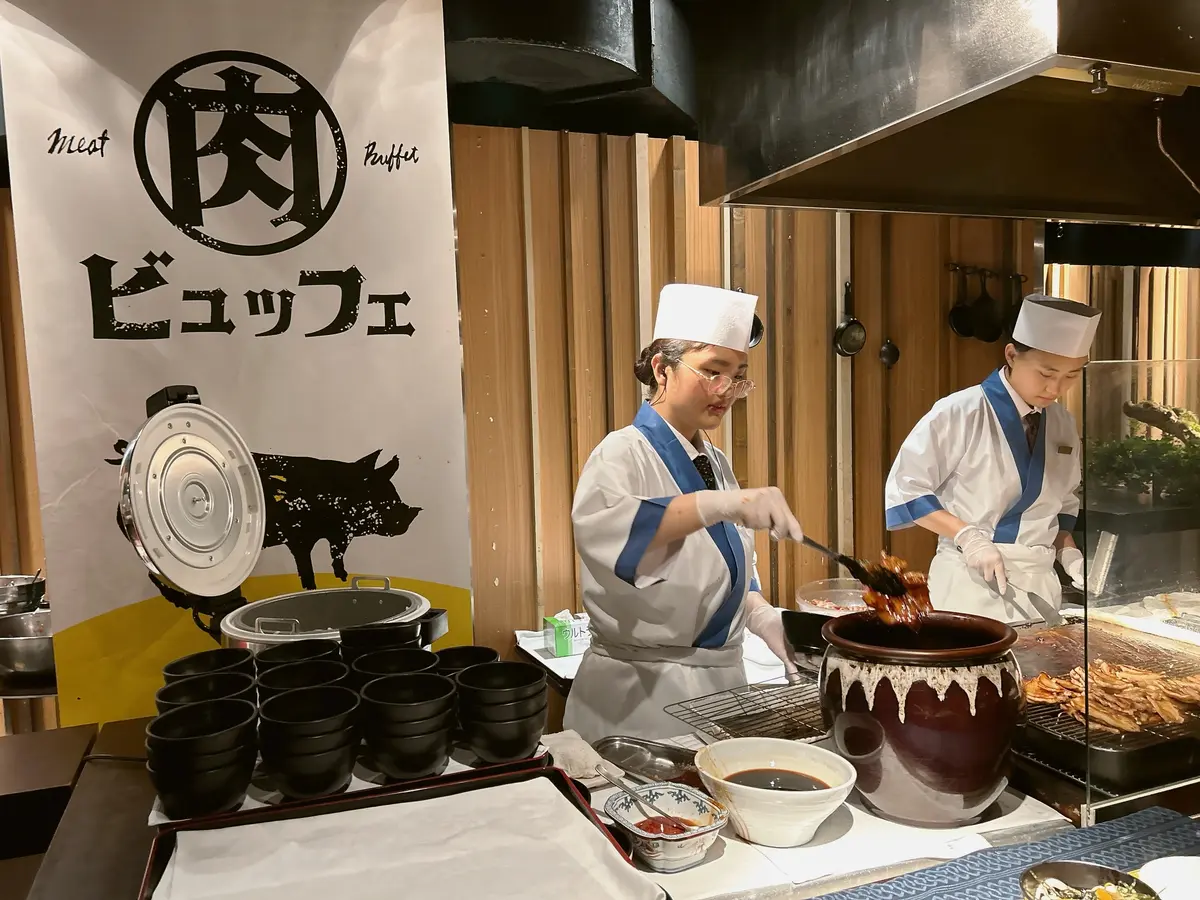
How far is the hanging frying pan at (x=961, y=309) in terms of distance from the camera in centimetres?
400

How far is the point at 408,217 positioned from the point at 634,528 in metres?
0.99

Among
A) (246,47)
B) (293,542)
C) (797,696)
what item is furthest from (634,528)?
(246,47)

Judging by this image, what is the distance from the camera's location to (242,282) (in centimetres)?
211

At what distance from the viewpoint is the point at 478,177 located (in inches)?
122

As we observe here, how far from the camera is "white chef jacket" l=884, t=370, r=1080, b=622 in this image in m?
3.28

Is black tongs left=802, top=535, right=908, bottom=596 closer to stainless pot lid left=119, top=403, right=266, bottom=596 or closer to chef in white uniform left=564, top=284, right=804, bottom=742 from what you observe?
chef in white uniform left=564, top=284, right=804, bottom=742

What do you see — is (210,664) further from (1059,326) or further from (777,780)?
(1059,326)

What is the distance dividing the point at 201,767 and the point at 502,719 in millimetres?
395

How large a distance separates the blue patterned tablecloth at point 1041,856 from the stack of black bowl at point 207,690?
34.9 inches

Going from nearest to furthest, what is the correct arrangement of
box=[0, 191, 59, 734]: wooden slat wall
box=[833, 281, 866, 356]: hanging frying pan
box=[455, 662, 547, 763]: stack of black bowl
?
box=[455, 662, 547, 763]: stack of black bowl → box=[0, 191, 59, 734]: wooden slat wall → box=[833, 281, 866, 356]: hanging frying pan

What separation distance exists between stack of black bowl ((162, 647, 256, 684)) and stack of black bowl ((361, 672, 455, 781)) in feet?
0.95

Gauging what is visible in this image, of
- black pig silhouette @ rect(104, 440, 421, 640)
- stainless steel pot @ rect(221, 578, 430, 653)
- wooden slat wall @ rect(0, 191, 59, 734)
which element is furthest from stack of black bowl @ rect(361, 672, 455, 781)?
wooden slat wall @ rect(0, 191, 59, 734)

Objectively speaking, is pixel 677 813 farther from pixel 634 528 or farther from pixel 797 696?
pixel 634 528

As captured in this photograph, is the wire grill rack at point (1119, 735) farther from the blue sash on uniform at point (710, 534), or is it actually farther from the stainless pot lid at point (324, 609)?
the stainless pot lid at point (324, 609)
